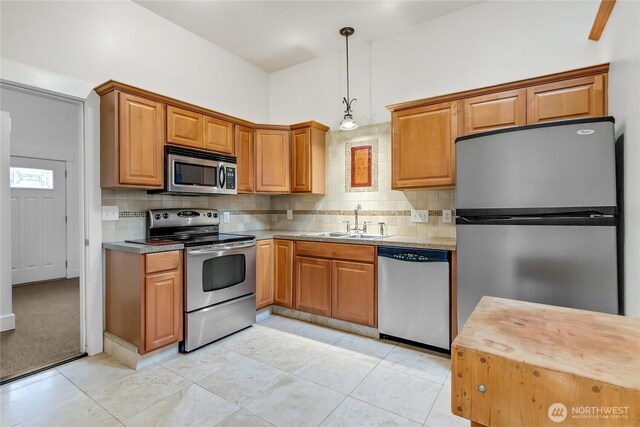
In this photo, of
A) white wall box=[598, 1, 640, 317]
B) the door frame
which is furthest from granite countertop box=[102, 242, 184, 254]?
white wall box=[598, 1, 640, 317]

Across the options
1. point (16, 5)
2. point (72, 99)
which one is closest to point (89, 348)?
point (72, 99)

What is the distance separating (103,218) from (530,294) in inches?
126

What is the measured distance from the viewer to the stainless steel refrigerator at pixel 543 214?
1.72 metres

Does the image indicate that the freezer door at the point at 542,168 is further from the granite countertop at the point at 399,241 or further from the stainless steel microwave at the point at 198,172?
the stainless steel microwave at the point at 198,172

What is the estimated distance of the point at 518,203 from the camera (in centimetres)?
195

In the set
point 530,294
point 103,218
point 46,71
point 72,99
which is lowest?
point 530,294

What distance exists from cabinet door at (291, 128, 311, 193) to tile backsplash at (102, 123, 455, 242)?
1.06ft

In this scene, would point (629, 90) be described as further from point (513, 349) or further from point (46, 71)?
point (46, 71)

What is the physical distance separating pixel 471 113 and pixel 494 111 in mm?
166

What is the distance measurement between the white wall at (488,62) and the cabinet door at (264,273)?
1647 mm

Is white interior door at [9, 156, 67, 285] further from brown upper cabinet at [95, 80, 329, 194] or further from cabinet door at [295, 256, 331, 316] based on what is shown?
cabinet door at [295, 256, 331, 316]

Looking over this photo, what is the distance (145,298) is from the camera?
2.39 m

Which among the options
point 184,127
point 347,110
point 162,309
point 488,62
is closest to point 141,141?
point 184,127

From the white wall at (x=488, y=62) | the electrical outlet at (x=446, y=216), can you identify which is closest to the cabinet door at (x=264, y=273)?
the white wall at (x=488, y=62)
